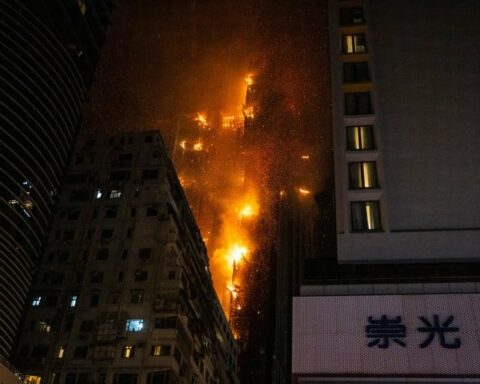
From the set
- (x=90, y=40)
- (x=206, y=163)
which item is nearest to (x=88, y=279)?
(x=90, y=40)

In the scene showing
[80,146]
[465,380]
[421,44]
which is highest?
[80,146]

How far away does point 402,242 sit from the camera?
3039 cm

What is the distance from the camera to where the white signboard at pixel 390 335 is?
25.5 metres

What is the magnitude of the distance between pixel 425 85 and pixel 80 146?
138 feet

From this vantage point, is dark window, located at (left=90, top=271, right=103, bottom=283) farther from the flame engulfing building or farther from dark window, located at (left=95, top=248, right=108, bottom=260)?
the flame engulfing building

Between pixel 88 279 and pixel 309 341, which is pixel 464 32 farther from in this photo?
pixel 88 279

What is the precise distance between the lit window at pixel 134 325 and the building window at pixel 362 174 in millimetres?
26396

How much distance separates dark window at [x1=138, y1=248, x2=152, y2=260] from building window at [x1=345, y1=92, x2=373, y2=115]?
27.6 m

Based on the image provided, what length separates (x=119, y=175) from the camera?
202ft

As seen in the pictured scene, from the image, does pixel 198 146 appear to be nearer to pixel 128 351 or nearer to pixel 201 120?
pixel 201 120

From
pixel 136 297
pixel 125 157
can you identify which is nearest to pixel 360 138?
pixel 136 297

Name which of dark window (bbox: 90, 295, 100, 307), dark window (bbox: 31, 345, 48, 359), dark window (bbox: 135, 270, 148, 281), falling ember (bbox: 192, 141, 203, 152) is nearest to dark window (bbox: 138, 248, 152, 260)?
dark window (bbox: 135, 270, 148, 281)

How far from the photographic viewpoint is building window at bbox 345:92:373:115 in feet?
115

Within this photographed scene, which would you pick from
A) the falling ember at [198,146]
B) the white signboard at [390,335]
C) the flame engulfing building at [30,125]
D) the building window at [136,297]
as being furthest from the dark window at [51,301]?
the falling ember at [198,146]
